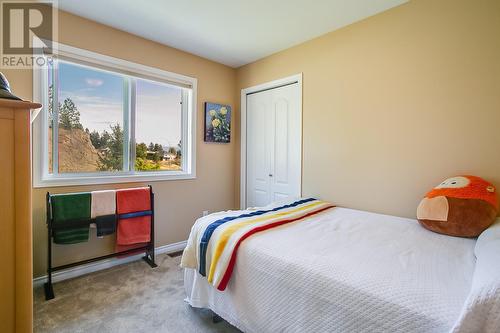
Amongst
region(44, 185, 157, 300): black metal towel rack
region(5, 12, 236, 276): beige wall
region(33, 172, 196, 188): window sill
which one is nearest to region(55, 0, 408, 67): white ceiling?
region(5, 12, 236, 276): beige wall

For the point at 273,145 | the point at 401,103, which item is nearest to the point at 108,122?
the point at 273,145

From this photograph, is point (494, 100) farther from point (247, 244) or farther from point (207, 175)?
point (207, 175)

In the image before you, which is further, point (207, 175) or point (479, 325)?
point (207, 175)

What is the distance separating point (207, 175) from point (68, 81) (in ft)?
6.05

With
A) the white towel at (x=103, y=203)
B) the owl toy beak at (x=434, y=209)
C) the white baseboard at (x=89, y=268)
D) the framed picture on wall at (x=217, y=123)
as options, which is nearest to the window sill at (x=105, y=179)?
the white towel at (x=103, y=203)

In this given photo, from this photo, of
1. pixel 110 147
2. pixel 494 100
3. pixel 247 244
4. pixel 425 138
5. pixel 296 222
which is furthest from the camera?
pixel 110 147

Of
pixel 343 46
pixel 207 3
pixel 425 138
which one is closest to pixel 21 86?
pixel 207 3

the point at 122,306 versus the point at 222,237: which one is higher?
the point at 222,237

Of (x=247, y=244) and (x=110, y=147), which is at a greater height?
(x=110, y=147)

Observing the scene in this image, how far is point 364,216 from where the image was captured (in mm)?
2121

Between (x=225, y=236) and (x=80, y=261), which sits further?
(x=80, y=261)

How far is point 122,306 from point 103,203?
3.13 ft

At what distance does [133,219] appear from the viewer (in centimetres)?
251

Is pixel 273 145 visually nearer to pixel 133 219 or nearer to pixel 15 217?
pixel 133 219
